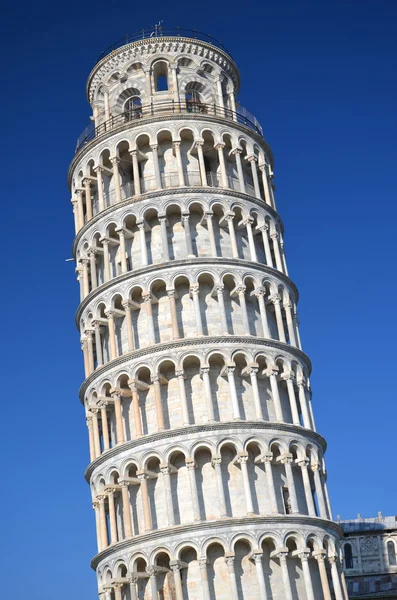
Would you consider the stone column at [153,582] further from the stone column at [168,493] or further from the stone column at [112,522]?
the stone column at [112,522]

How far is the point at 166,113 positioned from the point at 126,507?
20.0 m

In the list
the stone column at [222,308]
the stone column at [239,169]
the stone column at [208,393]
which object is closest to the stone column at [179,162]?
the stone column at [239,169]

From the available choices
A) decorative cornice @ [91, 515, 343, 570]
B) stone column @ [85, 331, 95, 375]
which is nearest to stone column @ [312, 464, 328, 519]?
decorative cornice @ [91, 515, 343, 570]

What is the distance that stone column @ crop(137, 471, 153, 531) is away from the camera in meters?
38.4

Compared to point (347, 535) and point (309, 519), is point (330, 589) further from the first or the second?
point (347, 535)

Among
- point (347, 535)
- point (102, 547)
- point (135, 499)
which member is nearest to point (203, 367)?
point (135, 499)

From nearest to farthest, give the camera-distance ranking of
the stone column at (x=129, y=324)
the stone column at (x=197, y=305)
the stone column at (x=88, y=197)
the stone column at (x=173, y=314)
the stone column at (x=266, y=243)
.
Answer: the stone column at (x=173, y=314)
the stone column at (x=197, y=305)
the stone column at (x=129, y=324)
the stone column at (x=266, y=243)
the stone column at (x=88, y=197)

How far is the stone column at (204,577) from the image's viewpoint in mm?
36531

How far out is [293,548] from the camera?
128 ft

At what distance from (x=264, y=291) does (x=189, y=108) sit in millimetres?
11664

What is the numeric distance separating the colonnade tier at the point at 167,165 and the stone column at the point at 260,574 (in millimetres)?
17587

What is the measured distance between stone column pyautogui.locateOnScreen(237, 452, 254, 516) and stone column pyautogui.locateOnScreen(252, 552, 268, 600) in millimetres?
1706

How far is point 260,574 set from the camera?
122ft

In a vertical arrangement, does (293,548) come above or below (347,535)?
below
